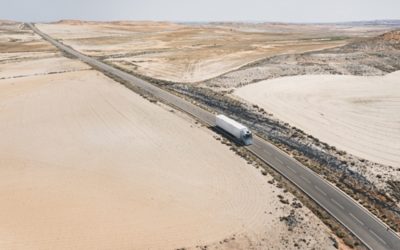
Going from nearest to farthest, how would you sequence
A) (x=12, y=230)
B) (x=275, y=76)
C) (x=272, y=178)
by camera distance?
(x=12, y=230) → (x=272, y=178) → (x=275, y=76)

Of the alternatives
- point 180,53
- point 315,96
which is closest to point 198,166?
point 315,96

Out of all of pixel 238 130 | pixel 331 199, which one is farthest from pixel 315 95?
pixel 331 199

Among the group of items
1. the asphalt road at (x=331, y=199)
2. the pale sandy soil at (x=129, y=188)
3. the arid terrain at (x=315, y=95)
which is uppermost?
the arid terrain at (x=315, y=95)

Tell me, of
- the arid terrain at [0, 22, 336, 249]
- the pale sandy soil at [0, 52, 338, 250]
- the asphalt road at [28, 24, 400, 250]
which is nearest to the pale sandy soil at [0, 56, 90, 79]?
the arid terrain at [0, 22, 336, 249]

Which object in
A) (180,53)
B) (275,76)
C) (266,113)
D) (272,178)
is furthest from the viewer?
(180,53)

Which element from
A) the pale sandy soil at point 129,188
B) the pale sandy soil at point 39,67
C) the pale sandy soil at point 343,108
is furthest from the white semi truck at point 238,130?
the pale sandy soil at point 39,67

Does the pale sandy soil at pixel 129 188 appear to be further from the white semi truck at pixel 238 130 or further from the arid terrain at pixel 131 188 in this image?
the white semi truck at pixel 238 130

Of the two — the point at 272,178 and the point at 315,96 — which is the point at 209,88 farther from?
the point at 272,178
